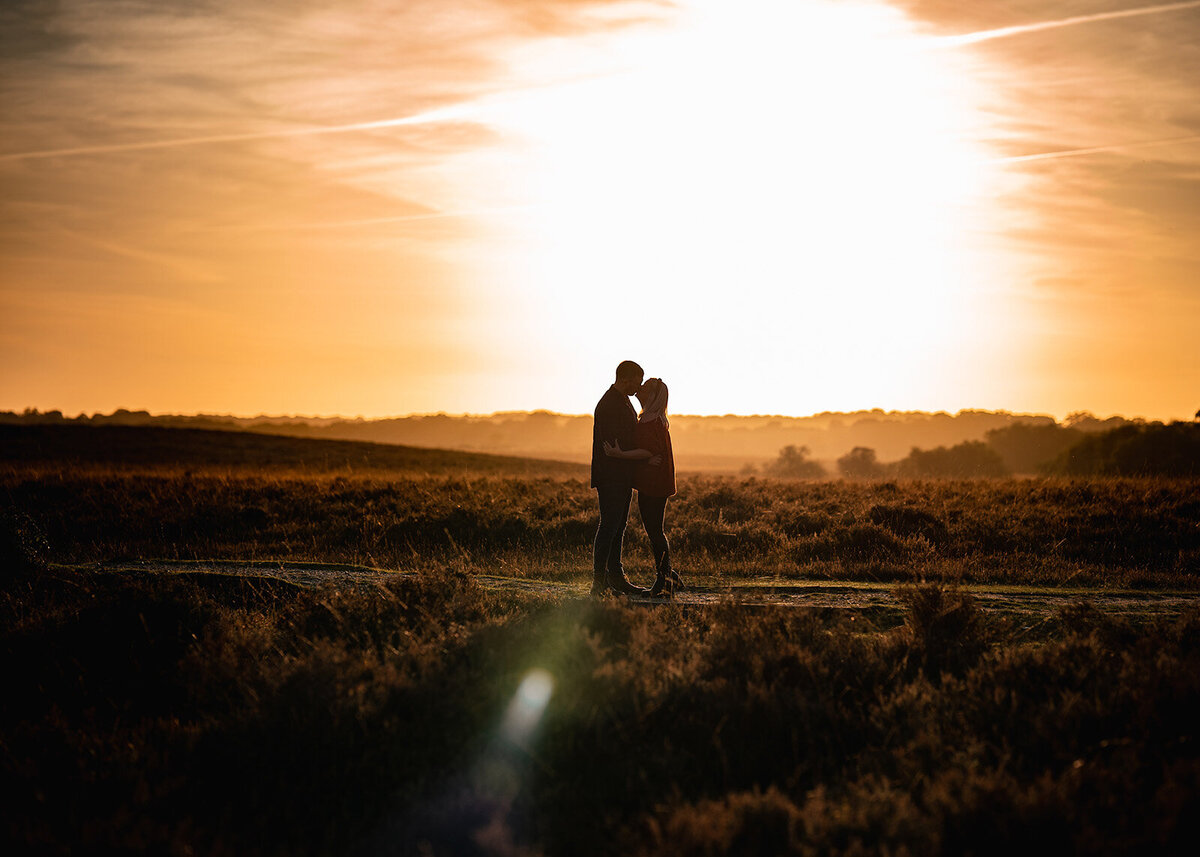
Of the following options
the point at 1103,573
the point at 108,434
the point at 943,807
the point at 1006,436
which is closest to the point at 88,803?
the point at 943,807

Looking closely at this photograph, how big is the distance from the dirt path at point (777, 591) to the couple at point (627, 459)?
809 millimetres

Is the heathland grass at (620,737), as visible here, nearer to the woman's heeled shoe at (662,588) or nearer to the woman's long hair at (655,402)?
the woman's heeled shoe at (662,588)

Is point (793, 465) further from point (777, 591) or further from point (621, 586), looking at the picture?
point (621, 586)

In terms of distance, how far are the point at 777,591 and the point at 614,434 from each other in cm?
313

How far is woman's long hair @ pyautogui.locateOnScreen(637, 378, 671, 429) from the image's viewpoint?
10852mm

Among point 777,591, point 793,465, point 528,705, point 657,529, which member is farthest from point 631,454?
point 793,465

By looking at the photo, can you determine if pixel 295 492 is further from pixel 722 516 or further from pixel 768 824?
pixel 768 824

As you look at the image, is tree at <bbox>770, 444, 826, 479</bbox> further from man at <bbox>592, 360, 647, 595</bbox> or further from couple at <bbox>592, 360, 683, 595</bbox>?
man at <bbox>592, 360, 647, 595</bbox>

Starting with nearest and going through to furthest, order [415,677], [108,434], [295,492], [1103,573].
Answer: [415,677], [1103,573], [295,492], [108,434]

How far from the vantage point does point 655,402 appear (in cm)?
1090

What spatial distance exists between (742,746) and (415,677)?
2850 mm

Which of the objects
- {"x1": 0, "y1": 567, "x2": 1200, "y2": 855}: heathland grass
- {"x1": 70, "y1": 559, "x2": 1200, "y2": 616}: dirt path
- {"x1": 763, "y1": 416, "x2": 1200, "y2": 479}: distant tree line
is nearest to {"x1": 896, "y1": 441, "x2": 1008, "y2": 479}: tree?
{"x1": 763, "y1": 416, "x2": 1200, "y2": 479}: distant tree line

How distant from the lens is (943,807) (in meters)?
5.68

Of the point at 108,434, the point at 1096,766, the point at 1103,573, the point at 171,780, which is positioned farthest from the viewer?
the point at 108,434
